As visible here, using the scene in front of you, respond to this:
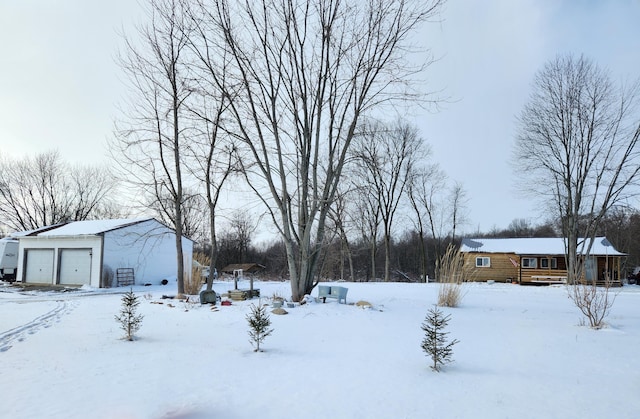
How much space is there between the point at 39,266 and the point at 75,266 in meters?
2.81

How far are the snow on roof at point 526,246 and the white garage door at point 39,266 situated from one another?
24.0m

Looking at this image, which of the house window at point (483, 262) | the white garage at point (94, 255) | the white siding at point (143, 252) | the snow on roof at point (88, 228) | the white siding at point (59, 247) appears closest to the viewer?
the white siding at point (59, 247)

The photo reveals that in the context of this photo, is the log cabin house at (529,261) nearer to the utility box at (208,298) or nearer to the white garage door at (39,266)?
the utility box at (208,298)

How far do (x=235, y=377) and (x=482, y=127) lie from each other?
37.1 feet

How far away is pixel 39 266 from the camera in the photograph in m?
22.0

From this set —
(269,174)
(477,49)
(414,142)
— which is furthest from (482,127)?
(414,142)

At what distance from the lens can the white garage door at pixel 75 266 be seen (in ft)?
67.5

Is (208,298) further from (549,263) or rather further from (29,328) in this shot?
(549,263)

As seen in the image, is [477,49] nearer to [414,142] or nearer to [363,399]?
[363,399]

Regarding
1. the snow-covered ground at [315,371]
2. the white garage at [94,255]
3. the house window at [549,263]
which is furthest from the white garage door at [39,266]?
the house window at [549,263]

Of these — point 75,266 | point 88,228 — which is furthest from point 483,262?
point 75,266

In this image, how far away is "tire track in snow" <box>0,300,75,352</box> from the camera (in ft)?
20.4

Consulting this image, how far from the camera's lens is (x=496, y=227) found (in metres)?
61.5

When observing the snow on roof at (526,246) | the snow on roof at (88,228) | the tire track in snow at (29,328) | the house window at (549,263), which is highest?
the snow on roof at (88,228)
